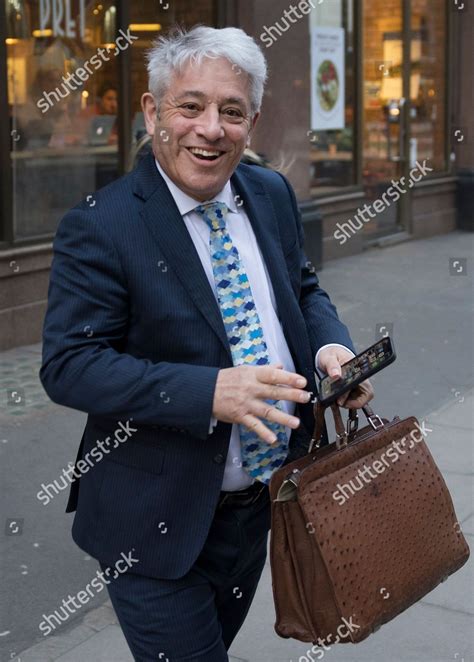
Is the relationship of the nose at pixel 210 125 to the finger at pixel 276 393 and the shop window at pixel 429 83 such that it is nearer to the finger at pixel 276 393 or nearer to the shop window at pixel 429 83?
the finger at pixel 276 393

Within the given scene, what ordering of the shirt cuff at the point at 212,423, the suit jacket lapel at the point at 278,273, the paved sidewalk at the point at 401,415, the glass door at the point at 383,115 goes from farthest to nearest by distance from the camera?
the glass door at the point at 383,115, the paved sidewalk at the point at 401,415, the suit jacket lapel at the point at 278,273, the shirt cuff at the point at 212,423

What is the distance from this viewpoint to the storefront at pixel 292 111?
874 centimetres

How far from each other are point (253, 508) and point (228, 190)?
78 centimetres

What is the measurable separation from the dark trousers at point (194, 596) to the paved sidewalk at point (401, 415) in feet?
4.70

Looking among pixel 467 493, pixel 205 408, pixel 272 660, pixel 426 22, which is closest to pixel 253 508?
pixel 205 408

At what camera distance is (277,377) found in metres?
2.17

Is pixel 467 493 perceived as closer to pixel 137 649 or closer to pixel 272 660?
pixel 272 660

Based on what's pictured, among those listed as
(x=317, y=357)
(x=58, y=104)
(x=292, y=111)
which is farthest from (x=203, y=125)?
(x=292, y=111)

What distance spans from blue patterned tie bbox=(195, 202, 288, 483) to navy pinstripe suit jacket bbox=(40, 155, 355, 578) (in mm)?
60

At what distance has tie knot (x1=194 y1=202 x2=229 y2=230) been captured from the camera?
102 inches

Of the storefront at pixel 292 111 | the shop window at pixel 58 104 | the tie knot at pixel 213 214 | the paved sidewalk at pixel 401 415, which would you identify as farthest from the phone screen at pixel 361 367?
the shop window at pixel 58 104

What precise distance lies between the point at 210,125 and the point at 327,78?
10.4 m

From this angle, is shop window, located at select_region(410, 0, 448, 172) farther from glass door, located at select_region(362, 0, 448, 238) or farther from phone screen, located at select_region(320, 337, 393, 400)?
phone screen, located at select_region(320, 337, 393, 400)

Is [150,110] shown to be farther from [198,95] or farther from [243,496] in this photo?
[243,496]
